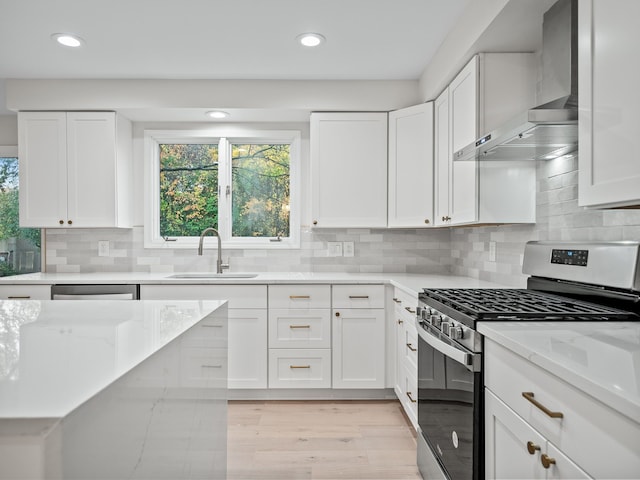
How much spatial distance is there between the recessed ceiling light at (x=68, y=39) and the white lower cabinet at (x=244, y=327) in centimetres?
165

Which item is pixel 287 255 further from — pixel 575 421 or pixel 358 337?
pixel 575 421

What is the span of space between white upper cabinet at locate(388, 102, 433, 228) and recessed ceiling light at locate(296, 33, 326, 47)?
2.95 feet

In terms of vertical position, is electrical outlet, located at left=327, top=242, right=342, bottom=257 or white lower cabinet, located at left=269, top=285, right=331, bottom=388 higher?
electrical outlet, located at left=327, top=242, right=342, bottom=257

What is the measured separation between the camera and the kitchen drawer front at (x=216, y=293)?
3.04 m

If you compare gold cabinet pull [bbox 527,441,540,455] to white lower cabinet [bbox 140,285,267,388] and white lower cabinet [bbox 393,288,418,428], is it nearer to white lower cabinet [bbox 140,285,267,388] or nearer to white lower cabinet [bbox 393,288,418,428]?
white lower cabinet [bbox 393,288,418,428]

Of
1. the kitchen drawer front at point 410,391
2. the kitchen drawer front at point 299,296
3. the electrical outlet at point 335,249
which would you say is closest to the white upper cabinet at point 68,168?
the kitchen drawer front at point 299,296

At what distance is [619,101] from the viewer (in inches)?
45.5

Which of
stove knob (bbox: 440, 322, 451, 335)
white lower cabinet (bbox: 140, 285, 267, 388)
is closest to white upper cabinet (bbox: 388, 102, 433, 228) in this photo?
white lower cabinet (bbox: 140, 285, 267, 388)

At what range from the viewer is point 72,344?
0.98 m

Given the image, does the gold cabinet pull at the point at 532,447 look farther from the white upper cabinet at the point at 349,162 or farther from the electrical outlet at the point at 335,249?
A: the electrical outlet at the point at 335,249

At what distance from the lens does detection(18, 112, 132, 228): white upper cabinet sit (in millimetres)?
3312

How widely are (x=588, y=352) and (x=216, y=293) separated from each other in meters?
2.47

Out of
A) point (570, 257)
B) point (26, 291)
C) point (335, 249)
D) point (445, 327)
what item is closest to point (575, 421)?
point (445, 327)

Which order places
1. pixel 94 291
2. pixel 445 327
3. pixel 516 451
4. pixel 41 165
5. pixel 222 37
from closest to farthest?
pixel 516 451 → pixel 445 327 → pixel 222 37 → pixel 94 291 → pixel 41 165
